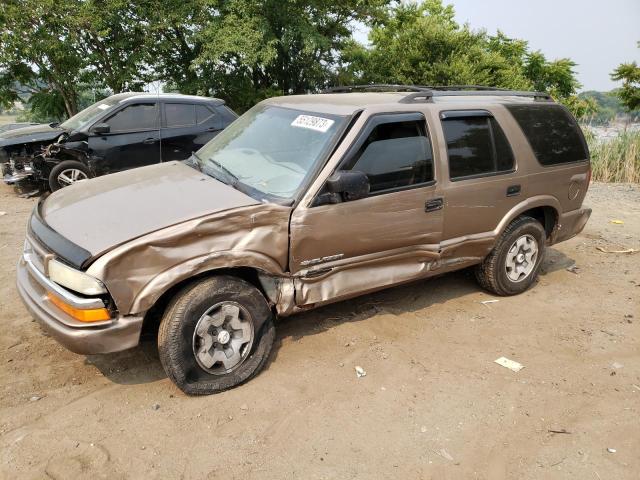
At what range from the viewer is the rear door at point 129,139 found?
8008 mm

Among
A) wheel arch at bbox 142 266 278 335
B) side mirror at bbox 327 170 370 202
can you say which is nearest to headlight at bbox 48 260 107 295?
wheel arch at bbox 142 266 278 335

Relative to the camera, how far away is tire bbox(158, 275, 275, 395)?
3102mm

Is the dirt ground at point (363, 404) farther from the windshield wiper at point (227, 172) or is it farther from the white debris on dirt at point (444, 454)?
the windshield wiper at point (227, 172)

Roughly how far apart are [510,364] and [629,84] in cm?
1525

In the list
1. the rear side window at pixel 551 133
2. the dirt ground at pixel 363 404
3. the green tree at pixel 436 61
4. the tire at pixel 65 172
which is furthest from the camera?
the green tree at pixel 436 61

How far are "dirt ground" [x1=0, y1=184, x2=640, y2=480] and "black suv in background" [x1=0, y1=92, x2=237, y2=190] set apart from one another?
377 cm

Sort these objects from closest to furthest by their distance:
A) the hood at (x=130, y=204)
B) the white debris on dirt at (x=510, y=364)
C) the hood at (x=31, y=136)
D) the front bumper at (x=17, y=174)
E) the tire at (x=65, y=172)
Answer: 1. the hood at (x=130, y=204)
2. the white debris on dirt at (x=510, y=364)
3. the tire at (x=65, y=172)
4. the hood at (x=31, y=136)
5. the front bumper at (x=17, y=174)

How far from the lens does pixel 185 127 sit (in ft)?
28.0

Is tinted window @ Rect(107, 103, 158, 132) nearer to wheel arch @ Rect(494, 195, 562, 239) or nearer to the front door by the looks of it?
the front door

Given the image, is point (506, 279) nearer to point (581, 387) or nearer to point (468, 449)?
point (581, 387)

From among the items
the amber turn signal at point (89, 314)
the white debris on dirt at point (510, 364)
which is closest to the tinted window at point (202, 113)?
the amber turn signal at point (89, 314)

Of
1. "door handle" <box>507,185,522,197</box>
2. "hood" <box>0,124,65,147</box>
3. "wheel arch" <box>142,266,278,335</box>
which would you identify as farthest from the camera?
"hood" <box>0,124,65,147</box>

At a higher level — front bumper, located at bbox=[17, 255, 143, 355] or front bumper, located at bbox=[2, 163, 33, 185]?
front bumper, located at bbox=[2, 163, 33, 185]

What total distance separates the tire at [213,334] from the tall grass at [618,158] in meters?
10.3
